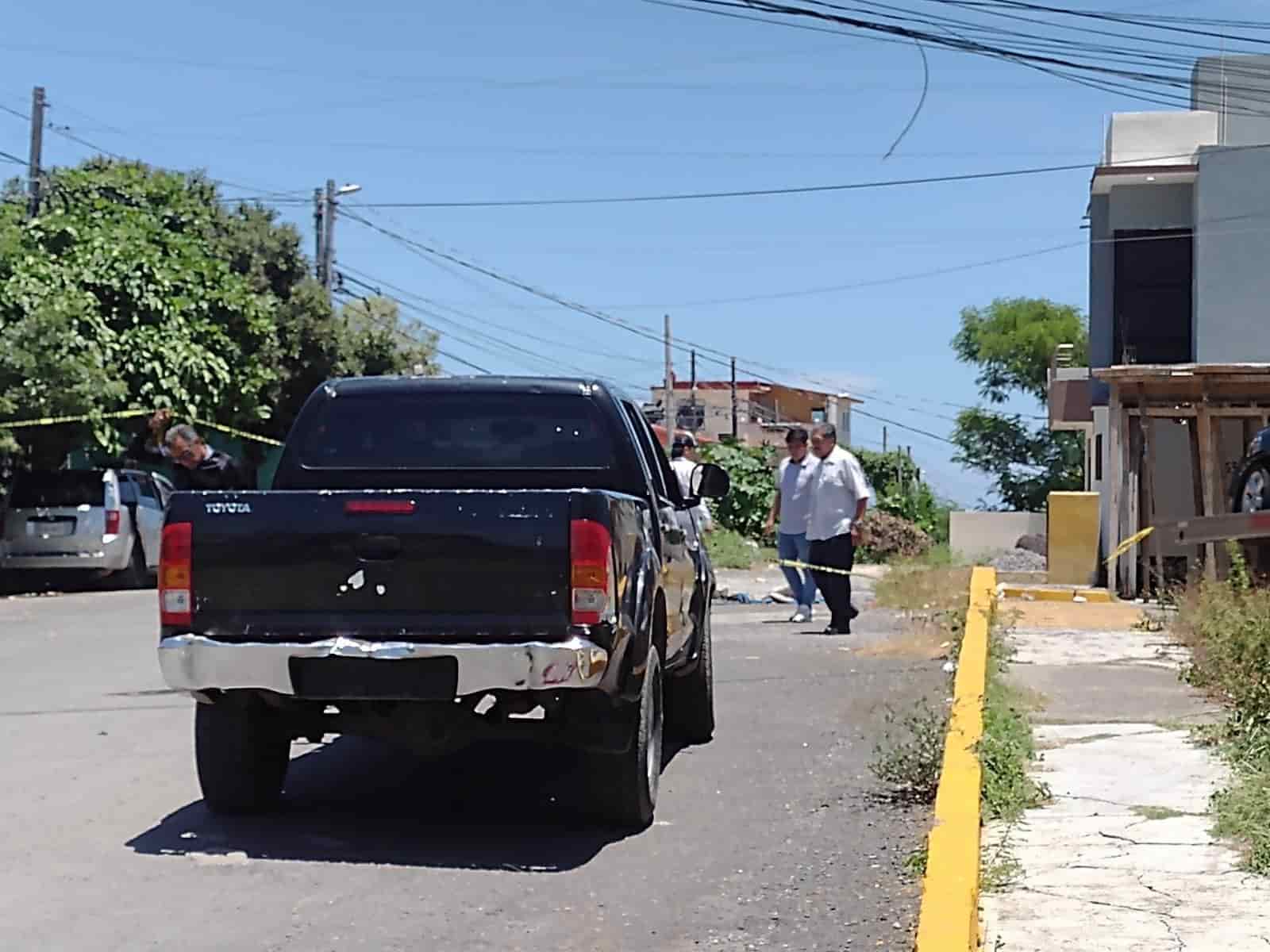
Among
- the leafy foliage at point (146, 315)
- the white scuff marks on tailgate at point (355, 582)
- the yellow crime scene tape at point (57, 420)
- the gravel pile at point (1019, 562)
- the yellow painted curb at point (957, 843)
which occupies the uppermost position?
the leafy foliage at point (146, 315)

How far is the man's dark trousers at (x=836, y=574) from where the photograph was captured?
14.5 metres

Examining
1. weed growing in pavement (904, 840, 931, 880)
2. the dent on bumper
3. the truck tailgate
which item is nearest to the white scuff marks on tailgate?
the truck tailgate

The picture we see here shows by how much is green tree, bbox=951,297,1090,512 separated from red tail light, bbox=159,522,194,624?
4757 centimetres

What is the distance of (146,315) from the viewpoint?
24.1m

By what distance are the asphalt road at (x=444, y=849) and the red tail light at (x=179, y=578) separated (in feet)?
2.99

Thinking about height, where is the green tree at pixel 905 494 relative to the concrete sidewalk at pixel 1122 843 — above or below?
above

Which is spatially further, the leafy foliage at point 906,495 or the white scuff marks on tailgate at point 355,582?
the leafy foliage at point 906,495

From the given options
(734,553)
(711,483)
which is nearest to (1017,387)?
(734,553)

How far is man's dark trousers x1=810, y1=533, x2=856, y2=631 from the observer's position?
14.5 metres

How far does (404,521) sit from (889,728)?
385cm

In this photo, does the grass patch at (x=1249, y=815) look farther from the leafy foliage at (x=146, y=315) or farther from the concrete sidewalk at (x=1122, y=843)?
the leafy foliage at (x=146, y=315)

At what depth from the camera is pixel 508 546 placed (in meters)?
6.21

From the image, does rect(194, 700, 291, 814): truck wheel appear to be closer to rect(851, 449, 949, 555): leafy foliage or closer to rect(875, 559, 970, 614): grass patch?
rect(875, 559, 970, 614): grass patch

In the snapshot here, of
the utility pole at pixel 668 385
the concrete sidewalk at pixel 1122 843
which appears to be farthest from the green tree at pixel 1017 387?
the concrete sidewalk at pixel 1122 843
